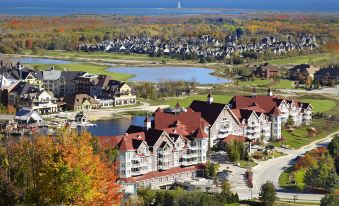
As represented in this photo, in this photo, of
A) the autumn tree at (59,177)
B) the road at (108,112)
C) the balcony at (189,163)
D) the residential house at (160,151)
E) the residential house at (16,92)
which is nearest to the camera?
the autumn tree at (59,177)

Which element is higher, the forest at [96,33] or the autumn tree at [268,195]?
the forest at [96,33]

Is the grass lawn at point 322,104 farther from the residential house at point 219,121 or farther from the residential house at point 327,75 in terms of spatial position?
the residential house at point 219,121

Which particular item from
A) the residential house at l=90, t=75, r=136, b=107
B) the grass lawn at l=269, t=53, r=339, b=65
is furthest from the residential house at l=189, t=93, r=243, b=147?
the grass lawn at l=269, t=53, r=339, b=65

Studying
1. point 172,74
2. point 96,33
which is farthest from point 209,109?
point 96,33

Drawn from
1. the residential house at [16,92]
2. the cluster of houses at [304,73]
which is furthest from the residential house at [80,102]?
the cluster of houses at [304,73]

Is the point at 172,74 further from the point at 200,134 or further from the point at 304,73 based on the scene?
the point at 200,134

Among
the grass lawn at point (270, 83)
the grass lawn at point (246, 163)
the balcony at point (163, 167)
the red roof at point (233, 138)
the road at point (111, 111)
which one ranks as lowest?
the road at point (111, 111)
